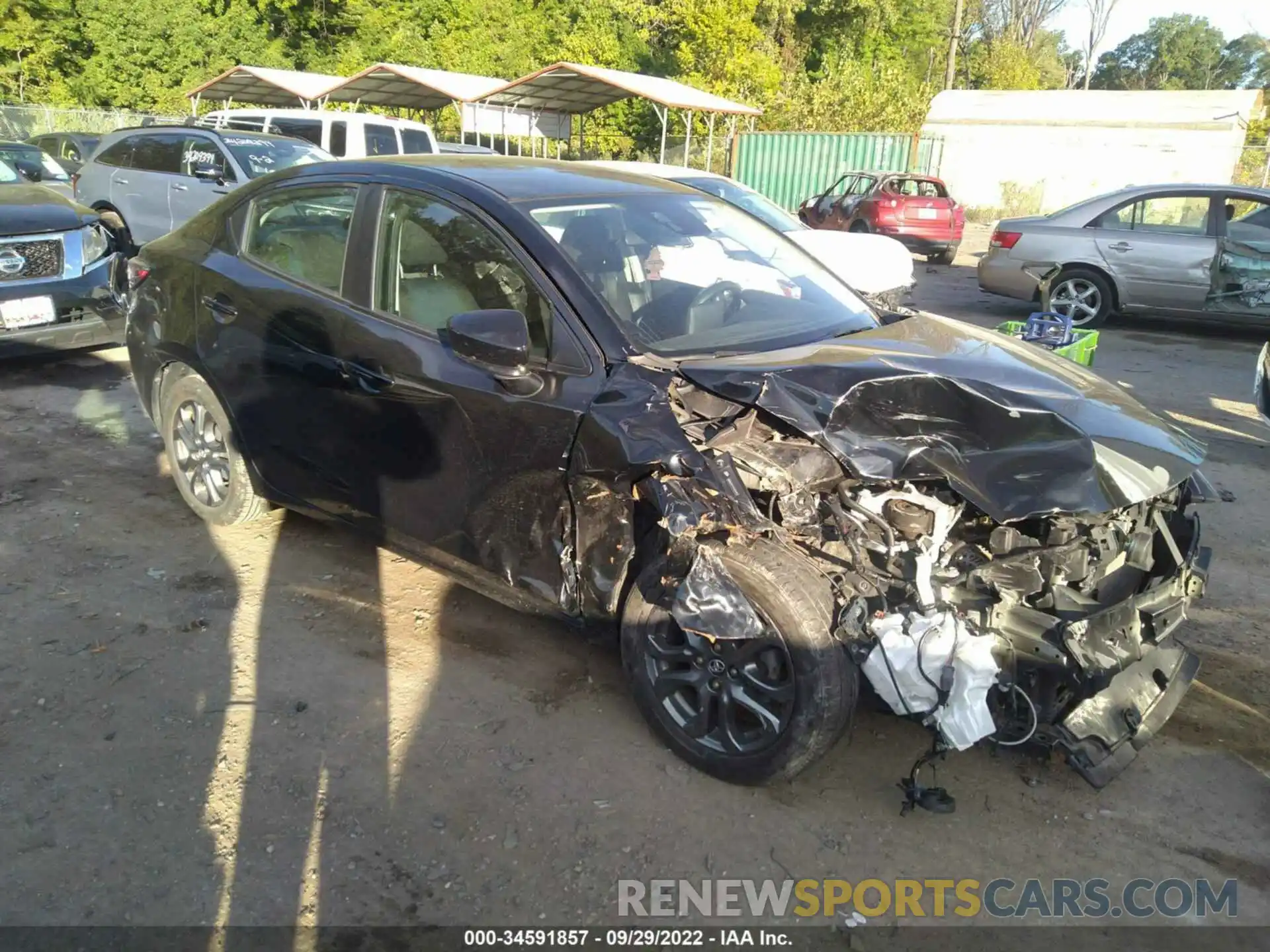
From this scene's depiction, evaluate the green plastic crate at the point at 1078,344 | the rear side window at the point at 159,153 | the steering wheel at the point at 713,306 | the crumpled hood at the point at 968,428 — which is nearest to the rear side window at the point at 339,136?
the rear side window at the point at 159,153

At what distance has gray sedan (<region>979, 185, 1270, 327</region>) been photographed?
978 cm

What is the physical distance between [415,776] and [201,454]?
2367 mm

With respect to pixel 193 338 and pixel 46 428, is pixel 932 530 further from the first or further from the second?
pixel 46 428

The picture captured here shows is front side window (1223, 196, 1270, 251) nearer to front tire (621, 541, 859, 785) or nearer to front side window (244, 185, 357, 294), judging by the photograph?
front tire (621, 541, 859, 785)

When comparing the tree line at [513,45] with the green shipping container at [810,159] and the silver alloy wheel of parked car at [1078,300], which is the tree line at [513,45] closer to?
the green shipping container at [810,159]

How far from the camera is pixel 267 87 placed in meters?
25.7

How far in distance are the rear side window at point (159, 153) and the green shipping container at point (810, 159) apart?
47.6 feet

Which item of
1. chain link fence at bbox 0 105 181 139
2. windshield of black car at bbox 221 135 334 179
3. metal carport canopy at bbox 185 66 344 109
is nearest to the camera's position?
windshield of black car at bbox 221 135 334 179

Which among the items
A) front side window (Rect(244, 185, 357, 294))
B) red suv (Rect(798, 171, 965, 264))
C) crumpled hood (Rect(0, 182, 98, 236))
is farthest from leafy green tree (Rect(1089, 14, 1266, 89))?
front side window (Rect(244, 185, 357, 294))

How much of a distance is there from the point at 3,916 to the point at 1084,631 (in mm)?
2985

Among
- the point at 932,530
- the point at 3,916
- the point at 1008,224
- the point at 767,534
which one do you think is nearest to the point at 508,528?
the point at 767,534

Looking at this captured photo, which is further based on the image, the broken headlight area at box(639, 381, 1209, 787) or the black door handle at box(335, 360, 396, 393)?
the black door handle at box(335, 360, 396, 393)

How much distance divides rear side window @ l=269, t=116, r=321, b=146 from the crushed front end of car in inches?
545

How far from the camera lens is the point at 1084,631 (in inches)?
109
